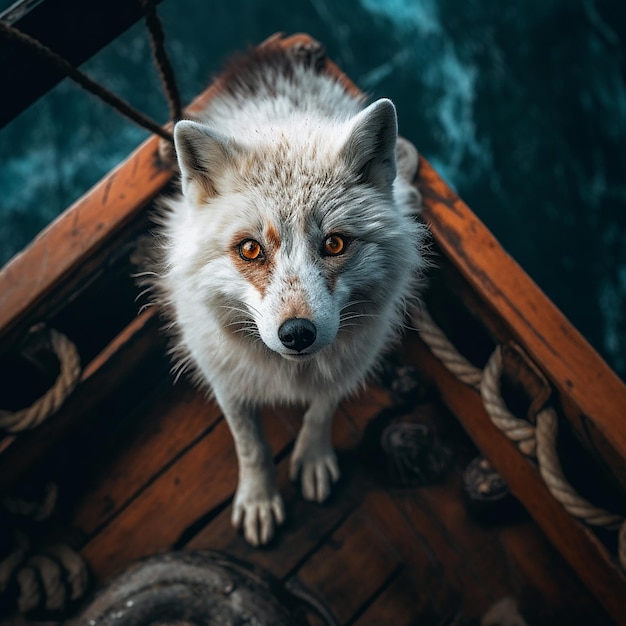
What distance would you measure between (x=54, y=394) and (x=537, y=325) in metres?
1.50

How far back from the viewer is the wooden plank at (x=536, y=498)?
1.68 meters

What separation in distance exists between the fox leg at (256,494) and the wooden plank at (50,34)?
1.10 m

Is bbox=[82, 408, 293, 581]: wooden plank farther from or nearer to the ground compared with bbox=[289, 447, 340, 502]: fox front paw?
farther from the ground

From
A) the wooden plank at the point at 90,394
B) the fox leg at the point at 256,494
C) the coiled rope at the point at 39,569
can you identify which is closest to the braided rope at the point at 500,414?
the fox leg at the point at 256,494

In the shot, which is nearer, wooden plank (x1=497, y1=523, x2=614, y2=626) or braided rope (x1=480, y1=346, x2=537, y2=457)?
braided rope (x1=480, y1=346, x2=537, y2=457)

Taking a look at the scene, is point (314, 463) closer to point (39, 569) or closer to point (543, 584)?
point (543, 584)

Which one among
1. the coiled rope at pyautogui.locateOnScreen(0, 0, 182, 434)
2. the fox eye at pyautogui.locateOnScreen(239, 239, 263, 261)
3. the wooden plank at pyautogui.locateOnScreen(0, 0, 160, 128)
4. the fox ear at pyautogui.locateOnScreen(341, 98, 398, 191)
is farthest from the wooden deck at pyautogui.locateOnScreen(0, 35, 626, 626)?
the fox eye at pyautogui.locateOnScreen(239, 239, 263, 261)

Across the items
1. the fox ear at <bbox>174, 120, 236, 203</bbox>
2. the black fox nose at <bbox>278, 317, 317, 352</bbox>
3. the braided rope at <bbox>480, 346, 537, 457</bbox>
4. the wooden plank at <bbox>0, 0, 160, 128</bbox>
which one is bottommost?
the braided rope at <bbox>480, 346, 537, 457</bbox>

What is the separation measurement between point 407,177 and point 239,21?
8.95 feet

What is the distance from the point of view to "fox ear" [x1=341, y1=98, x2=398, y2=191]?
1235mm

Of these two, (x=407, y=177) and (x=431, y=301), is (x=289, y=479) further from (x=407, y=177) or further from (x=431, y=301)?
(x=407, y=177)

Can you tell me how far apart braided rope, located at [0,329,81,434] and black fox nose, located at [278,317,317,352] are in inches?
37.1

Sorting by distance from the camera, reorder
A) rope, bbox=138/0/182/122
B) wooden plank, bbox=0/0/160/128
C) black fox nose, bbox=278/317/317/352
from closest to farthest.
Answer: black fox nose, bbox=278/317/317/352 → wooden plank, bbox=0/0/160/128 → rope, bbox=138/0/182/122

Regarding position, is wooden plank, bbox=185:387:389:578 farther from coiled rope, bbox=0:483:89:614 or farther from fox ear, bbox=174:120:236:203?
fox ear, bbox=174:120:236:203
